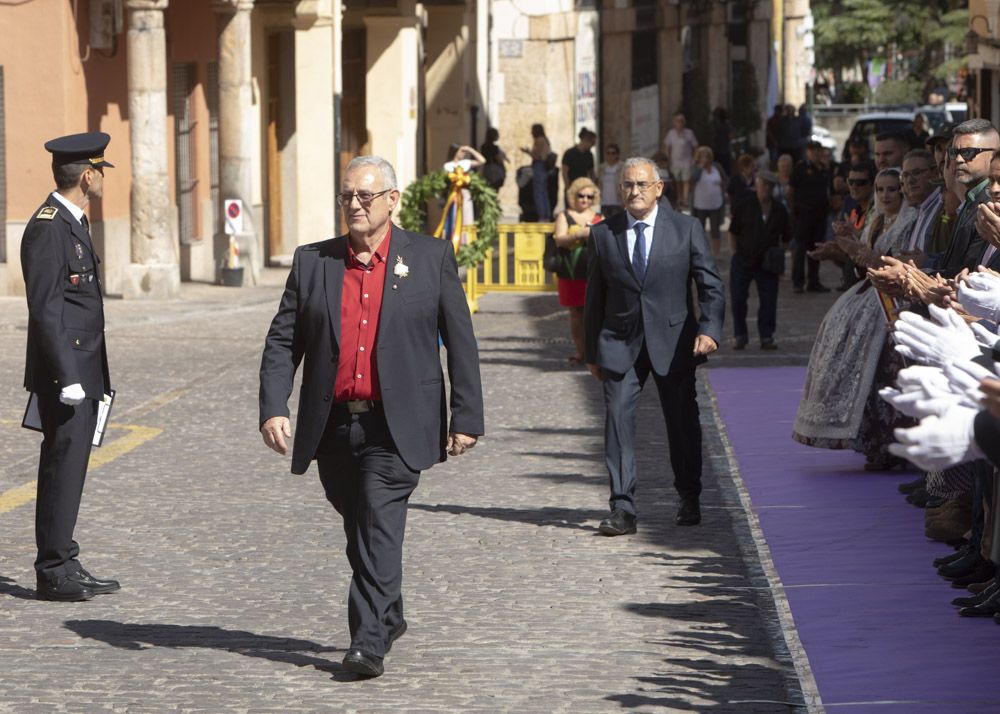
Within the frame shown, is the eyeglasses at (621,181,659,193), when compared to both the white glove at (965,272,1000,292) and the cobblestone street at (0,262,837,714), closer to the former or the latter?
the cobblestone street at (0,262,837,714)

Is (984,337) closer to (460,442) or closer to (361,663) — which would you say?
(460,442)

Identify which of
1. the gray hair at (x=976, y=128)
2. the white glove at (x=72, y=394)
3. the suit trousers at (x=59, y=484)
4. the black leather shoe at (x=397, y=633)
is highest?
the gray hair at (x=976, y=128)

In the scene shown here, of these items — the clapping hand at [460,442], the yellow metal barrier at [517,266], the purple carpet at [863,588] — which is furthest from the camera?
the yellow metal barrier at [517,266]

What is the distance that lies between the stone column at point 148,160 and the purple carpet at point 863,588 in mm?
11190

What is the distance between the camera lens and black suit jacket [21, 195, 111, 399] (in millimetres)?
8070

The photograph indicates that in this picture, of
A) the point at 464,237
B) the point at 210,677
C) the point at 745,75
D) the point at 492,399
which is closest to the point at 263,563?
the point at 210,677

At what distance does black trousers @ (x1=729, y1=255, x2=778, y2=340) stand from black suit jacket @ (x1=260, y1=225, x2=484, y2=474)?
10573 mm

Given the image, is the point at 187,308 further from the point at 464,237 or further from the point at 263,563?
the point at 263,563

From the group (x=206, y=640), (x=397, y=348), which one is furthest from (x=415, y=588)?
(x=397, y=348)

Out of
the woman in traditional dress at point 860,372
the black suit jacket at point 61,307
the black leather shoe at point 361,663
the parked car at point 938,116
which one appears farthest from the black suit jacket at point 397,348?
the parked car at point 938,116

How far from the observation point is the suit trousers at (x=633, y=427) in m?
9.61

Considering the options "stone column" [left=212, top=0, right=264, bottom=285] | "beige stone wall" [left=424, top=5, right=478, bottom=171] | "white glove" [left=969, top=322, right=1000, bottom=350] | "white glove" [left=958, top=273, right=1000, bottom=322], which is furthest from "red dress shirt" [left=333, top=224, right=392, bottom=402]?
"beige stone wall" [left=424, top=5, right=478, bottom=171]

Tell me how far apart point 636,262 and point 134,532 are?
8.98ft

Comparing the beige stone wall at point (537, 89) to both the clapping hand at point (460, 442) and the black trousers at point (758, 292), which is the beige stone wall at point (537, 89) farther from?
the clapping hand at point (460, 442)
